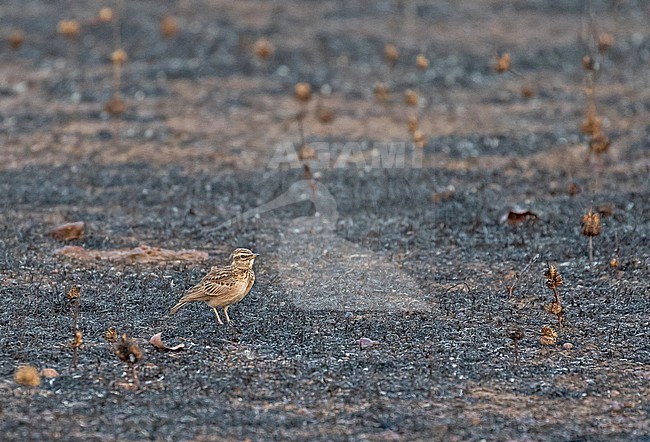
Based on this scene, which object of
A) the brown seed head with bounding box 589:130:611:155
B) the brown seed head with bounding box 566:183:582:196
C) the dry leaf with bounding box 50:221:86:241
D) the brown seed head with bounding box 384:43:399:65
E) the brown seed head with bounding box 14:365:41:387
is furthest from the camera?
the brown seed head with bounding box 384:43:399:65

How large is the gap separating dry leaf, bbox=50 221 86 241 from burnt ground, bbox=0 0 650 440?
0.16 metres

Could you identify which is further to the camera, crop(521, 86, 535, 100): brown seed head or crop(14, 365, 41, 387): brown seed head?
crop(521, 86, 535, 100): brown seed head

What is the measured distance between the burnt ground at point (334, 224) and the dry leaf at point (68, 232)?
16cm

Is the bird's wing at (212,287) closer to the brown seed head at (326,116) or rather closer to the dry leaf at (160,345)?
the dry leaf at (160,345)

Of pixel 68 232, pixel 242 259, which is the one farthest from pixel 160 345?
pixel 68 232

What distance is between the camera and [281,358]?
6637 mm

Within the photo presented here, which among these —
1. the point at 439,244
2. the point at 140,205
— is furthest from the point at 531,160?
the point at 140,205

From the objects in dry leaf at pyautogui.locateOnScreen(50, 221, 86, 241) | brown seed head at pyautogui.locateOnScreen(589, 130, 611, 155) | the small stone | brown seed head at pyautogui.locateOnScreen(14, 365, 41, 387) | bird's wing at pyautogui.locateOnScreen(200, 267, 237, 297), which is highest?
brown seed head at pyautogui.locateOnScreen(589, 130, 611, 155)

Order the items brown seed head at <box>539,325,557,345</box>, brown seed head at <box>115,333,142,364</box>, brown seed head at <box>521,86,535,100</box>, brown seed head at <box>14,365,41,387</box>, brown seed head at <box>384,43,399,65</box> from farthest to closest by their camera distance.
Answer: brown seed head at <box>384,43,399,65</box> → brown seed head at <box>521,86,535,100</box> → brown seed head at <box>539,325,557,345</box> → brown seed head at <box>115,333,142,364</box> → brown seed head at <box>14,365,41,387</box>

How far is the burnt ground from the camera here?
6035mm

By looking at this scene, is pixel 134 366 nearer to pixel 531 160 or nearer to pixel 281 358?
pixel 281 358

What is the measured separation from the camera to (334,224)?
984 centimetres

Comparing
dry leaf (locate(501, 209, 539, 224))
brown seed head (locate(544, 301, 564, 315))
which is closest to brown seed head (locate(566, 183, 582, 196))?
dry leaf (locate(501, 209, 539, 224))

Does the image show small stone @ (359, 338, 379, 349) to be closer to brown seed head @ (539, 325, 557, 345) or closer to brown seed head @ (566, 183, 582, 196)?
brown seed head @ (539, 325, 557, 345)
